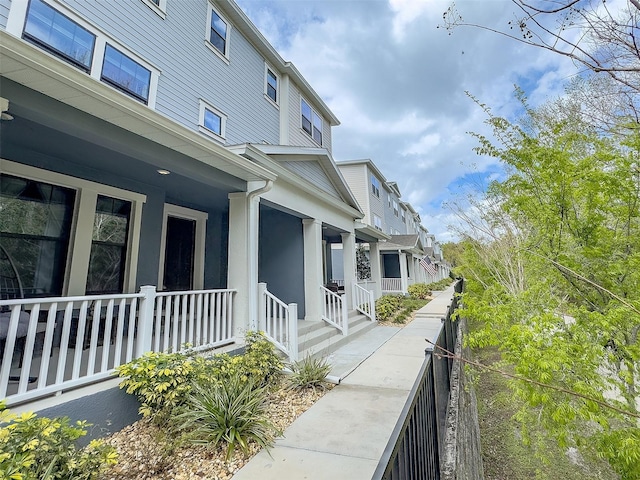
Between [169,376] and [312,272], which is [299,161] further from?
[169,376]

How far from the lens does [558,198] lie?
11.6ft

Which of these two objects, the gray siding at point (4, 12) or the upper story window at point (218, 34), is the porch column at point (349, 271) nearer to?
the upper story window at point (218, 34)

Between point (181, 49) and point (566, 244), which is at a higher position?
point (181, 49)

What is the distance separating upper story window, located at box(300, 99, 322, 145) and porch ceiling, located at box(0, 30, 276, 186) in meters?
8.70

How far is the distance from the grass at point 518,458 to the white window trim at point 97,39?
7763 millimetres

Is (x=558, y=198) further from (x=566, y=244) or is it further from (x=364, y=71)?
(x=364, y=71)

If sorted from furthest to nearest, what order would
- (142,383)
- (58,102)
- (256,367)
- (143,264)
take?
(143,264) < (256,367) < (142,383) < (58,102)

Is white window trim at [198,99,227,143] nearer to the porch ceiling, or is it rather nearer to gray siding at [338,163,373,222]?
the porch ceiling

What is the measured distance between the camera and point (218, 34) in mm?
9008

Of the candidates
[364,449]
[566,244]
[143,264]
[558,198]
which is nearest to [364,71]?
[558,198]

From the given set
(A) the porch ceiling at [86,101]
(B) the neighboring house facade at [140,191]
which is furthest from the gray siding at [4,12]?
(A) the porch ceiling at [86,101]

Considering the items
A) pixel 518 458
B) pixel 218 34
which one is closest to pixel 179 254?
pixel 218 34

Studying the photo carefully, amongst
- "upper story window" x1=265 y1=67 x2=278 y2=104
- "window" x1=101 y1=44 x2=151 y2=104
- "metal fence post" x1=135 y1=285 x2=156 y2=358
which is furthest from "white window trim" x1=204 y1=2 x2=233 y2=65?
"metal fence post" x1=135 y1=285 x2=156 y2=358

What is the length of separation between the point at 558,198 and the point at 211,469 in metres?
4.58
